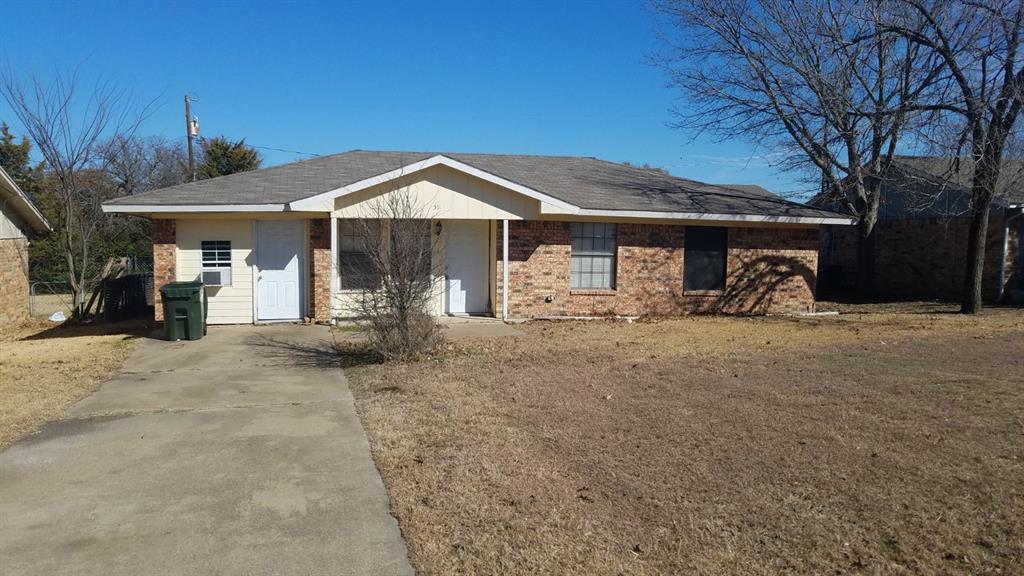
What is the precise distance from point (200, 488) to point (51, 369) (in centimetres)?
612

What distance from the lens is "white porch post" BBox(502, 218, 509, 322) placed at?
1408 cm

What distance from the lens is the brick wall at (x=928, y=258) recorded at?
19344 millimetres

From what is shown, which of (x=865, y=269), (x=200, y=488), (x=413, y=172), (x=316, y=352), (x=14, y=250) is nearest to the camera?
(x=200, y=488)

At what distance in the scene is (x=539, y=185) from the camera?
15.7 m

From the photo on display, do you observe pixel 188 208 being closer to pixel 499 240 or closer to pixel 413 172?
pixel 413 172

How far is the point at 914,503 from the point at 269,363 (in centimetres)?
833

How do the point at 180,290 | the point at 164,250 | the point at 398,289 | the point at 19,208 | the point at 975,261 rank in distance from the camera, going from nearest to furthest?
the point at 398,289 < the point at 180,290 < the point at 164,250 < the point at 975,261 < the point at 19,208

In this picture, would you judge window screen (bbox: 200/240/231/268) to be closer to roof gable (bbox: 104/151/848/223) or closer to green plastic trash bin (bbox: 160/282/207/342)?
roof gable (bbox: 104/151/848/223)

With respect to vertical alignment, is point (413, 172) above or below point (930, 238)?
above

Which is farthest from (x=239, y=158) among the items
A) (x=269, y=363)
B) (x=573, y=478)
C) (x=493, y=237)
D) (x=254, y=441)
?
(x=573, y=478)

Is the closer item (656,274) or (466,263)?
(466,263)

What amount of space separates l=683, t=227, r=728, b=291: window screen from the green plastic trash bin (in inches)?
403

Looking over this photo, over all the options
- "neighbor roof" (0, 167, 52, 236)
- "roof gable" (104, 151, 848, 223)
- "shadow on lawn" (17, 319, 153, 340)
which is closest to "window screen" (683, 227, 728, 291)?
"roof gable" (104, 151, 848, 223)

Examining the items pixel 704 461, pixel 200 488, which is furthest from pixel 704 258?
pixel 200 488
